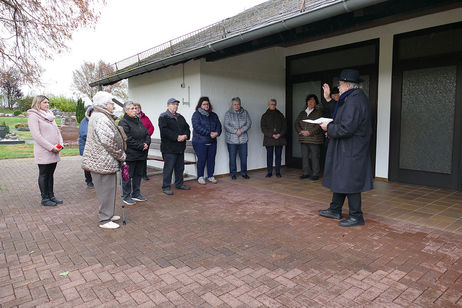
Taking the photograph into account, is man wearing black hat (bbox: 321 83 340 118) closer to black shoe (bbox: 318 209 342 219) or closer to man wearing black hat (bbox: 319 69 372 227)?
man wearing black hat (bbox: 319 69 372 227)

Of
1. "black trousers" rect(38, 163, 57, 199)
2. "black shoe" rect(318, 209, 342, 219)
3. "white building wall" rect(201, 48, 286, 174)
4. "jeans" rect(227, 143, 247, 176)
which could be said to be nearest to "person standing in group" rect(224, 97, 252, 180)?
"jeans" rect(227, 143, 247, 176)

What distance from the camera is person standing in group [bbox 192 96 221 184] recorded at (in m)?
6.41

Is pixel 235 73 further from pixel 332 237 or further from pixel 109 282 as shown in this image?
pixel 109 282

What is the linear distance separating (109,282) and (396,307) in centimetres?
222

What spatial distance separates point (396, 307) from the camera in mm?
2219

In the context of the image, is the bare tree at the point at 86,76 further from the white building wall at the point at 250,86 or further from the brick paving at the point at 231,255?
the brick paving at the point at 231,255

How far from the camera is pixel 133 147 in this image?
498 cm

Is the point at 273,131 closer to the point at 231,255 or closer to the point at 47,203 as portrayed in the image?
the point at 231,255

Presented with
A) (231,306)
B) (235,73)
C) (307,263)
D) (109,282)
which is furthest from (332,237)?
(235,73)

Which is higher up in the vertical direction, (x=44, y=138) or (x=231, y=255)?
(x=44, y=138)

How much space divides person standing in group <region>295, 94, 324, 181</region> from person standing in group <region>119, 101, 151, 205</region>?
347 cm

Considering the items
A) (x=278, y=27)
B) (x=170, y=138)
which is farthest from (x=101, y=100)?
(x=278, y=27)

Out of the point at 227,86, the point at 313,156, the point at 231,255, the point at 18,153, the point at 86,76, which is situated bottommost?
the point at 231,255

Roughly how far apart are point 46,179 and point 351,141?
15.1ft
